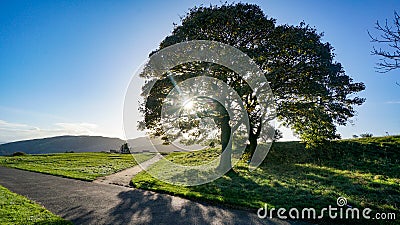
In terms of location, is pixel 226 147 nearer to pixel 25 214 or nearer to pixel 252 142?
pixel 252 142

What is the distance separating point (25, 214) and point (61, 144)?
5171 inches

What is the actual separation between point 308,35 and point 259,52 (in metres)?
3.87

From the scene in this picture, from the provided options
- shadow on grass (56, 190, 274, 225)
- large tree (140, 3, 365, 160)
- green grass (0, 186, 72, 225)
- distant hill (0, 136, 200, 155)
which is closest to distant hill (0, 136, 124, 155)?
distant hill (0, 136, 200, 155)

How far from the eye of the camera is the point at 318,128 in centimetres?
1797

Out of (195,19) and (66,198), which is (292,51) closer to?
(195,19)

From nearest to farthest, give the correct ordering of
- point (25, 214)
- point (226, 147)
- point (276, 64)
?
point (25, 214) → point (276, 64) → point (226, 147)

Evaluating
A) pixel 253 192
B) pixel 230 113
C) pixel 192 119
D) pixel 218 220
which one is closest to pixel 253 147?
pixel 230 113

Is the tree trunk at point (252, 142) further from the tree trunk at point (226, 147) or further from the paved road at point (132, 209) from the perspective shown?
the paved road at point (132, 209)

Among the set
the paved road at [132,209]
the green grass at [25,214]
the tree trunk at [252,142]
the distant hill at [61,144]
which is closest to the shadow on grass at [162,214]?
the paved road at [132,209]

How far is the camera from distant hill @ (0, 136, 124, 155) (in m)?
113

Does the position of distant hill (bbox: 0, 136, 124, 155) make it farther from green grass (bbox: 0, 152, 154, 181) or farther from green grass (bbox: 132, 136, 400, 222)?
green grass (bbox: 132, 136, 400, 222)

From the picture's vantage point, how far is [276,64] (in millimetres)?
16234

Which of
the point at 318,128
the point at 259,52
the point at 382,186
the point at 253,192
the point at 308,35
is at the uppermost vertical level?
the point at 308,35

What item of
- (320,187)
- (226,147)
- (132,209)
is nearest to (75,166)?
(226,147)
